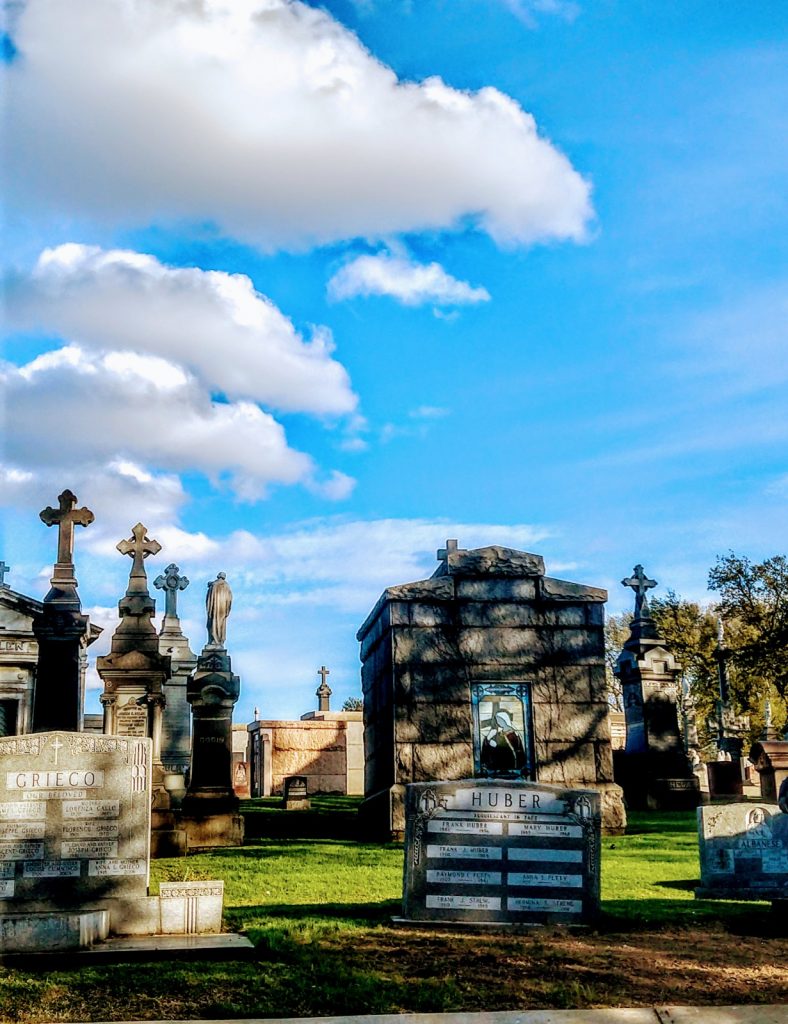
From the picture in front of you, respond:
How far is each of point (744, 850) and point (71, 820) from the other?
633 centimetres

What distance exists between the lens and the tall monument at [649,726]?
20906 mm

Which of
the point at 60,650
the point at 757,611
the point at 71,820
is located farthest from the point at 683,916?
the point at 757,611

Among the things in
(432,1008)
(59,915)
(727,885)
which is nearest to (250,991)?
(432,1008)

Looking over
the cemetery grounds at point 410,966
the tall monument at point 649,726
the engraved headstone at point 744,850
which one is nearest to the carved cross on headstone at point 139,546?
the tall monument at point 649,726

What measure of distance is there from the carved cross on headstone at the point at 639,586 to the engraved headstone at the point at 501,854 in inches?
607

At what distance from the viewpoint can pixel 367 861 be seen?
12336 millimetres

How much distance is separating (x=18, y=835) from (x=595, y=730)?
962 centimetres

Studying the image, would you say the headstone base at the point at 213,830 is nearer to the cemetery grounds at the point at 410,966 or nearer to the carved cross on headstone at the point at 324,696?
the cemetery grounds at the point at 410,966

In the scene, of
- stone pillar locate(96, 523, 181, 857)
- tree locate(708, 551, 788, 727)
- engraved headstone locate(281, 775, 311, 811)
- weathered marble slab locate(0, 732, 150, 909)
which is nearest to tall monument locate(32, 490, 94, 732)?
stone pillar locate(96, 523, 181, 857)

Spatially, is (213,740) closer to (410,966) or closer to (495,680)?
(495,680)

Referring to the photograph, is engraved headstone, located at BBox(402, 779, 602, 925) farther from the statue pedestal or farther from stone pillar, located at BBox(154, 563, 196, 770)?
stone pillar, located at BBox(154, 563, 196, 770)

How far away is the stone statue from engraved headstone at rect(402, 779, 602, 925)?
9.23 meters

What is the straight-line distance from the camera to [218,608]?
57.3 feet

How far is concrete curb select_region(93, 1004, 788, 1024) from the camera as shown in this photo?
215 inches
